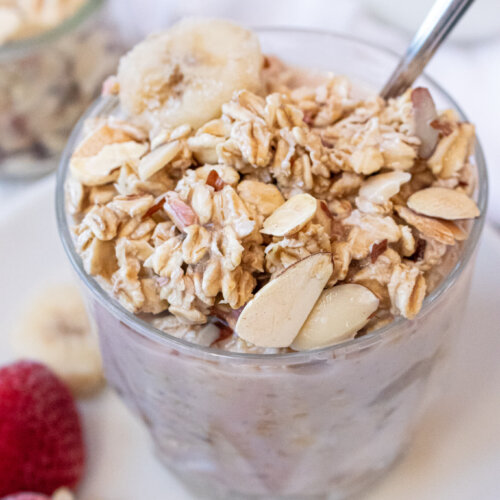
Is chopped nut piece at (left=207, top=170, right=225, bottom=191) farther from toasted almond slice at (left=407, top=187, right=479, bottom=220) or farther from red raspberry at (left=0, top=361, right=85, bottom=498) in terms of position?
red raspberry at (left=0, top=361, right=85, bottom=498)

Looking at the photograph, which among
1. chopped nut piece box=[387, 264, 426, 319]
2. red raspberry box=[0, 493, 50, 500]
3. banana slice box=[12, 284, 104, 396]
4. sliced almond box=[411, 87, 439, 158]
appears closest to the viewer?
chopped nut piece box=[387, 264, 426, 319]

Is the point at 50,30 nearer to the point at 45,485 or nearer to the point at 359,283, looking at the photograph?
the point at 45,485

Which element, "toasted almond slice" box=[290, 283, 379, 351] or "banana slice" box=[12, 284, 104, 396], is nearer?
"toasted almond slice" box=[290, 283, 379, 351]

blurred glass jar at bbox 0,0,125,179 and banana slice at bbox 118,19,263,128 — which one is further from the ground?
banana slice at bbox 118,19,263,128

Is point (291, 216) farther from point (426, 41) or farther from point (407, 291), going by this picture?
point (426, 41)

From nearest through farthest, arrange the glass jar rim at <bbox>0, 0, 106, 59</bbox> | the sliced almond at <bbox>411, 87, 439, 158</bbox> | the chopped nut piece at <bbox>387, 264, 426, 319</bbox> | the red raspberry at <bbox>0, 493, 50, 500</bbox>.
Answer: the chopped nut piece at <bbox>387, 264, 426, 319</bbox>, the sliced almond at <bbox>411, 87, 439, 158</bbox>, the red raspberry at <bbox>0, 493, 50, 500</bbox>, the glass jar rim at <bbox>0, 0, 106, 59</bbox>

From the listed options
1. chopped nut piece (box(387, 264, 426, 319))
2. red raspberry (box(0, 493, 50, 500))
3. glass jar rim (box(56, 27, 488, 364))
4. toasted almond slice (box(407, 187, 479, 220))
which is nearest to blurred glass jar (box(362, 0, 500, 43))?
glass jar rim (box(56, 27, 488, 364))

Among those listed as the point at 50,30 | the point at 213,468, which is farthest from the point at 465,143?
the point at 50,30
